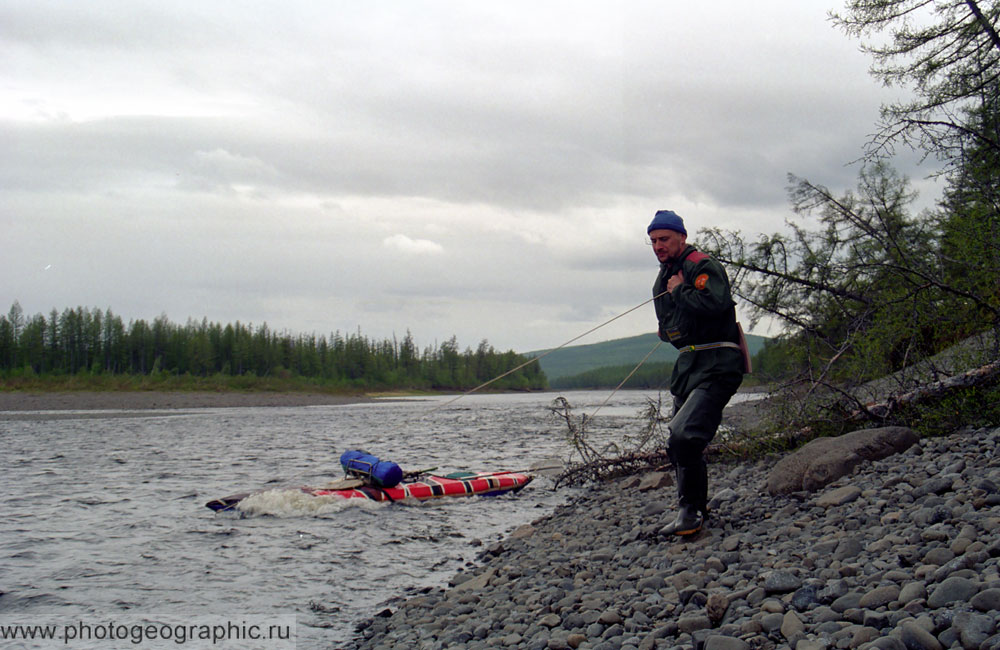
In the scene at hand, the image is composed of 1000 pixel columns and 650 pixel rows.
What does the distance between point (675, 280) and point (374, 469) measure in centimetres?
821

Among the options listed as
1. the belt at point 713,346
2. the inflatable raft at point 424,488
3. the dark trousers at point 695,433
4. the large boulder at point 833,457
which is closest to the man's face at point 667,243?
the belt at point 713,346

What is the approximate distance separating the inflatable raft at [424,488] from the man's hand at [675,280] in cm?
800

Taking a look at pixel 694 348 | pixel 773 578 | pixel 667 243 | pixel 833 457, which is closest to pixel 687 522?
pixel 694 348

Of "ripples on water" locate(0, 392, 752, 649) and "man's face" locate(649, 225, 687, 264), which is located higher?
"man's face" locate(649, 225, 687, 264)

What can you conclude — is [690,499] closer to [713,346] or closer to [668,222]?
[713,346]

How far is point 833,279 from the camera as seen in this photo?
937 cm

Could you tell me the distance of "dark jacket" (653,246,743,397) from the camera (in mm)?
5625

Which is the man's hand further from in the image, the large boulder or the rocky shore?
the large boulder

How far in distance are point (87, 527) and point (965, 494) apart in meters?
11.4

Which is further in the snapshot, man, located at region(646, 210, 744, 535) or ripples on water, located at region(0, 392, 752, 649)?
ripples on water, located at region(0, 392, 752, 649)

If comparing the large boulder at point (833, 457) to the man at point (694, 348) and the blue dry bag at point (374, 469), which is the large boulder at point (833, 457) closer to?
the man at point (694, 348)

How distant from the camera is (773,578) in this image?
427 centimetres

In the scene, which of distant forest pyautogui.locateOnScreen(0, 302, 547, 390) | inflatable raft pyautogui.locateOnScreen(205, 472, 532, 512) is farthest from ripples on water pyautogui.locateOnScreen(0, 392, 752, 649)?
distant forest pyautogui.locateOnScreen(0, 302, 547, 390)

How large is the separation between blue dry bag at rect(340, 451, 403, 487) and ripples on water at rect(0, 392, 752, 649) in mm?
488
